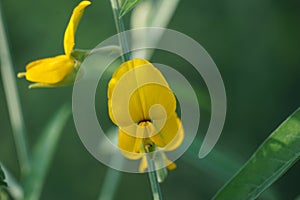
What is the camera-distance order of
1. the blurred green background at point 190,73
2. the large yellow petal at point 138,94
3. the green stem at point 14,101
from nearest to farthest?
1. the large yellow petal at point 138,94
2. the green stem at point 14,101
3. the blurred green background at point 190,73

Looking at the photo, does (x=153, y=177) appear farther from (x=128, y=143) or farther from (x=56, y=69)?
(x=56, y=69)

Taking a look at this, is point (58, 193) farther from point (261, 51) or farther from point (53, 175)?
point (261, 51)

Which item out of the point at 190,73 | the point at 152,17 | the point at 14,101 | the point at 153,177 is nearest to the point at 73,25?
the point at 153,177

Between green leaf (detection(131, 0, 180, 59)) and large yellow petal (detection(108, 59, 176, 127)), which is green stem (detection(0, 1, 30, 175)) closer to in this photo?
green leaf (detection(131, 0, 180, 59))

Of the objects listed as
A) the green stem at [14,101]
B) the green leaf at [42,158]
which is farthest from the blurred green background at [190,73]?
the green leaf at [42,158]

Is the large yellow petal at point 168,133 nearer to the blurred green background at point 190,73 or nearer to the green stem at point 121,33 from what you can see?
the green stem at point 121,33

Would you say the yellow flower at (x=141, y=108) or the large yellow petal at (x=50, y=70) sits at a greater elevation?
the large yellow petal at (x=50, y=70)
